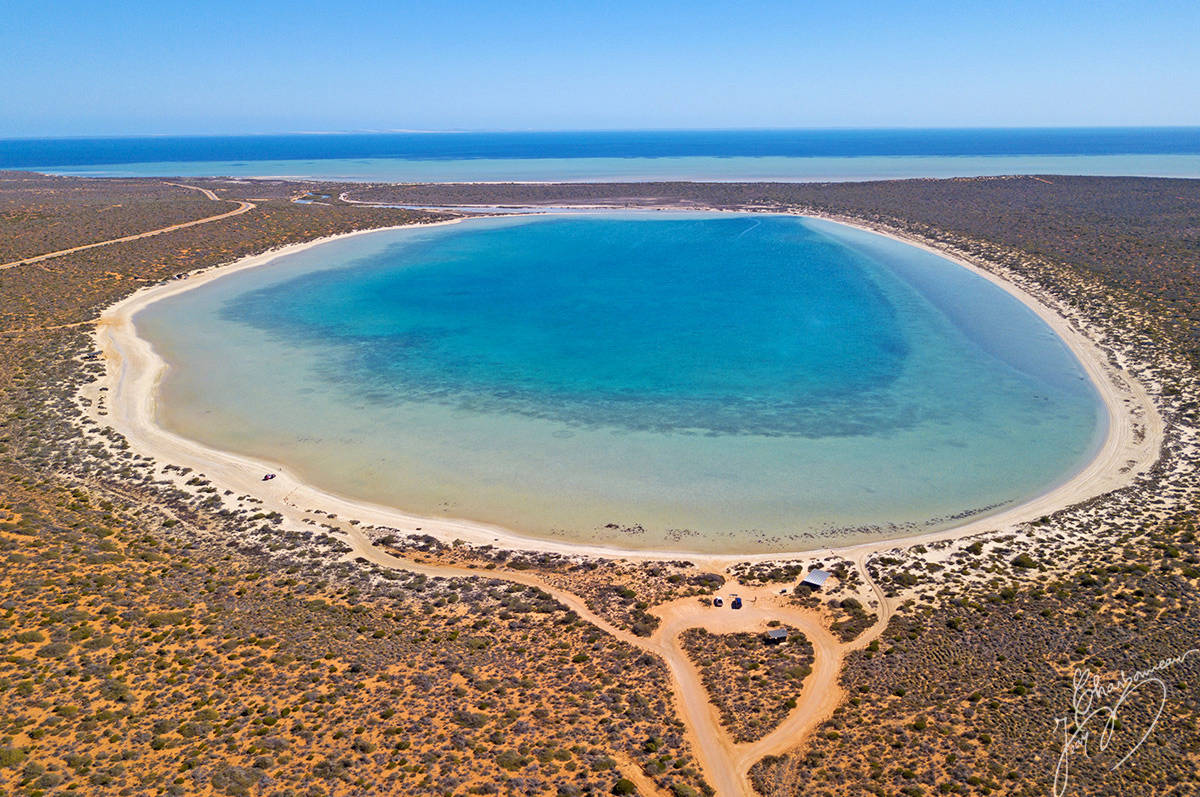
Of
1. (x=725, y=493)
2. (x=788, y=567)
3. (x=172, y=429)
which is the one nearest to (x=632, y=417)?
(x=725, y=493)

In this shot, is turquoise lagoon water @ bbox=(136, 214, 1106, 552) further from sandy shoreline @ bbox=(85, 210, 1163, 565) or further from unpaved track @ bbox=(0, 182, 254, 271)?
unpaved track @ bbox=(0, 182, 254, 271)

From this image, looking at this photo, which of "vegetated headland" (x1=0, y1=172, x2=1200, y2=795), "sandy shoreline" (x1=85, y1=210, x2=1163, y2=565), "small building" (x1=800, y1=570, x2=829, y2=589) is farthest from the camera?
"sandy shoreline" (x1=85, y1=210, x2=1163, y2=565)

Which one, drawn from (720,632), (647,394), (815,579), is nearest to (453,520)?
(720,632)

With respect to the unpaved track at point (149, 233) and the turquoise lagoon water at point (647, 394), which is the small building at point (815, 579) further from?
the unpaved track at point (149, 233)
